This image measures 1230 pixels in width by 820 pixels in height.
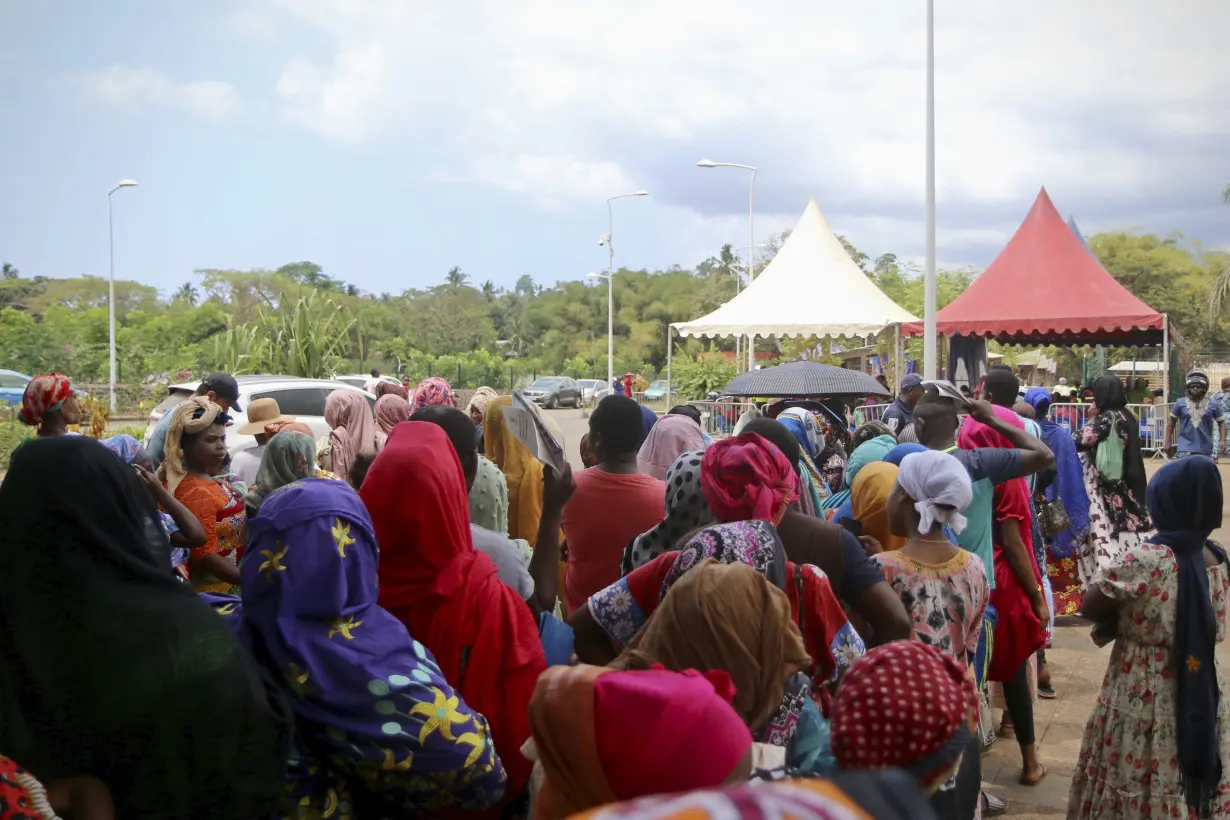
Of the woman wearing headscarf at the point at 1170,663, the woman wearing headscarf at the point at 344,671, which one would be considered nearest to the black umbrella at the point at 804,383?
the woman wearing headscarf at the point at 1170,663

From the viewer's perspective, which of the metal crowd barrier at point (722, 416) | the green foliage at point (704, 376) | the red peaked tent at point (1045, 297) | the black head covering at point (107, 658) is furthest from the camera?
the green foliage at point (704, 376)

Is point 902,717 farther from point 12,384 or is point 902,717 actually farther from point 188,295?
point 188,295

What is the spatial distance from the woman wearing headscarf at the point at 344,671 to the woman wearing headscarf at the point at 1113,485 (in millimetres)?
6752

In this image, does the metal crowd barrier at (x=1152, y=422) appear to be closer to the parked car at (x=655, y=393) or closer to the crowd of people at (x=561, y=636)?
the crowd of people at (x=561, y=636)

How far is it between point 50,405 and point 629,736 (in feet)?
13.2

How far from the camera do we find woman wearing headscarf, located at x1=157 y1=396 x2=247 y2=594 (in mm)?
4359

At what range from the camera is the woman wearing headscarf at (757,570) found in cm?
288

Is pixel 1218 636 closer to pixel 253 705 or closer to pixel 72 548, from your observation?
pixel 253 705

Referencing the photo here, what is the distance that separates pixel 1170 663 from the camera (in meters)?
3.90

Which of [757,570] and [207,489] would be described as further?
[207,489]

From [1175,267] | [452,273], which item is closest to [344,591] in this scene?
[1175,267]

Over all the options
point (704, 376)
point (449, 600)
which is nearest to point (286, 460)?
point (449, 600)

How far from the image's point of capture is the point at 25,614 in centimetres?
221

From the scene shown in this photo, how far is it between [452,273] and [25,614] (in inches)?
4377
